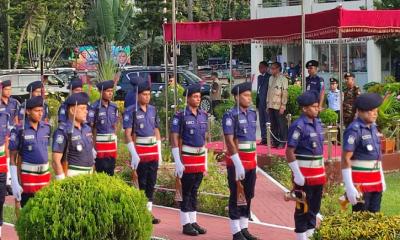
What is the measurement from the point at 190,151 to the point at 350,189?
8.63ft

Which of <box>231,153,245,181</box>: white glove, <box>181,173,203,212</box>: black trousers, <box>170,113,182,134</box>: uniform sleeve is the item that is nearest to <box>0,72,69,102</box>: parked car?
<box>181,173,203,212</box>: black trousers

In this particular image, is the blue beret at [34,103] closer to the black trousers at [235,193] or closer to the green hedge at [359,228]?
the black trousers at [235,193]

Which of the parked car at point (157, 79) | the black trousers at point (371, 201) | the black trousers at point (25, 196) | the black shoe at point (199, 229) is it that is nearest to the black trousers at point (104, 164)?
the black shoe at point (199, 229)

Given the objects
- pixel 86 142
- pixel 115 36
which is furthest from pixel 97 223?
pixel 115 36

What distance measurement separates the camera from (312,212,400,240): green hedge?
6.14 m

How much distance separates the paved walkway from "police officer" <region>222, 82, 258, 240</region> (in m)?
0.40

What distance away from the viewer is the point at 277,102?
15.2 metres

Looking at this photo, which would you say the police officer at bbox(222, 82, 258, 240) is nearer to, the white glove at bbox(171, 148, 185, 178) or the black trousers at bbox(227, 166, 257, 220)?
the black trousers at bbox(227, 166, 257, 220)

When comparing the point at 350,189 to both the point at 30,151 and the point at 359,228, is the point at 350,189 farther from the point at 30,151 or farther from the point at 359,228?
the point at 30,151

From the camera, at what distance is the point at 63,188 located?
6801mm

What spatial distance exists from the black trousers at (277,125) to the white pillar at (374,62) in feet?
57.7

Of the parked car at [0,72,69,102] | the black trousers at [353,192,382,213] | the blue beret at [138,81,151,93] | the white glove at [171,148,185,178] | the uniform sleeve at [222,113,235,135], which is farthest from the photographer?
the parked car at [0,72,69,102]

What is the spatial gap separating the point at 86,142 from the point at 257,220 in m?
2.91

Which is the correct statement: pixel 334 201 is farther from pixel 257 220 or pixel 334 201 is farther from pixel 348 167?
pixel 348 167
